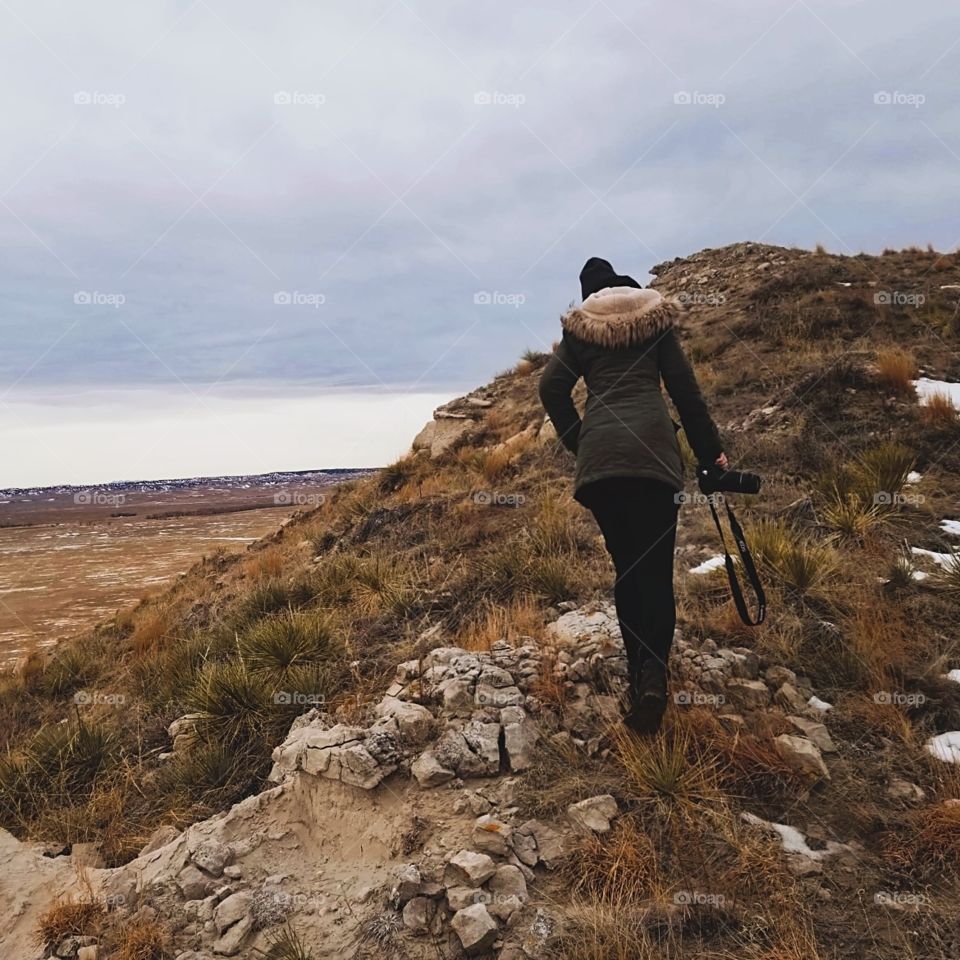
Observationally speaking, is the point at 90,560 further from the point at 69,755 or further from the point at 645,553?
the point at 645,553

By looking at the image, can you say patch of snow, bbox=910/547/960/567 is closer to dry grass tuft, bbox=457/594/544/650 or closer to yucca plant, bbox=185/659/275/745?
dry grass tuft, bbox=457/594/544/650

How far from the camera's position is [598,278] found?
3418 millimetres

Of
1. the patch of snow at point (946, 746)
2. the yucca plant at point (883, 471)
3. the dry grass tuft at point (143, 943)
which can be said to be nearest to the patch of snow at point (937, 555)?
the yucca plant at point (883, 471)

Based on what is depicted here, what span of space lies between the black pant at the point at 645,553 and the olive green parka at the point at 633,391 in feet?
0.30

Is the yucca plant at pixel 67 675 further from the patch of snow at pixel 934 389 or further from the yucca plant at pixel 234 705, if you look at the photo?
the patch of snow at pixel 934 389

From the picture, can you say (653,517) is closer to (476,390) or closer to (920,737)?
(920,737)

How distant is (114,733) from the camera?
482cm

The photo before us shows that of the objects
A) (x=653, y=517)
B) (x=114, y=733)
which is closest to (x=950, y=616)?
(x=653, y=517)

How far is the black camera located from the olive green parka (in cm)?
7

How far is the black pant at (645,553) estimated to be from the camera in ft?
9.87

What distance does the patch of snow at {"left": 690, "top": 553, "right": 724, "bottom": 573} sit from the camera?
16.9 feet

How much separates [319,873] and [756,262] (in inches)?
770

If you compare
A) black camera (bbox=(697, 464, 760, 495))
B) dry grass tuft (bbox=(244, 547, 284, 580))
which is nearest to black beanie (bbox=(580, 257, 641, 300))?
black camera (bbox=(697, 464, 760, 495))

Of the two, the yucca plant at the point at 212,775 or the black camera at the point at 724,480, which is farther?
the yucca plant at the point at 212,775
